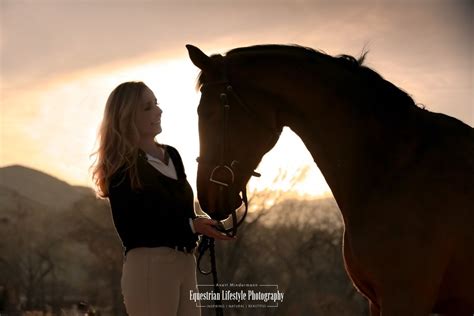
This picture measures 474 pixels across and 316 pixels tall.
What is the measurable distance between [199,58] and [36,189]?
79.6 ft

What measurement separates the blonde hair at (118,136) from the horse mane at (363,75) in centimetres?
42

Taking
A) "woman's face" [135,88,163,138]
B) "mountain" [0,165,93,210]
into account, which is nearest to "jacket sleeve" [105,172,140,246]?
"woman's face" [135,88,163,138]

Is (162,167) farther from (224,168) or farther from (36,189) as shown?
(36,189)

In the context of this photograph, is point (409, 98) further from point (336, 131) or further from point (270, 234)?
point (270, 234)

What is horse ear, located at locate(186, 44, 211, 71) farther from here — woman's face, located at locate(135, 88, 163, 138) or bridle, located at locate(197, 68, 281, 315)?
woman's face, located at locate(135, 88, 163, 138)

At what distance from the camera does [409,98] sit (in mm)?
3584

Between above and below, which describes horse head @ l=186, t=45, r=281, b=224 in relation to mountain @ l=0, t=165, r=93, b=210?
below

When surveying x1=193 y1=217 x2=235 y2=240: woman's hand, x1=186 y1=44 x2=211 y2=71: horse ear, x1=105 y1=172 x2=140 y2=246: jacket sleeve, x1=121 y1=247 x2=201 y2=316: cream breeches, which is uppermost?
x1=186 y1=44 x2=211 y2=71: horse ear

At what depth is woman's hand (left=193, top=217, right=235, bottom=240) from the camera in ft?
11.9

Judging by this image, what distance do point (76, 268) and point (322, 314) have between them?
10.2 meters

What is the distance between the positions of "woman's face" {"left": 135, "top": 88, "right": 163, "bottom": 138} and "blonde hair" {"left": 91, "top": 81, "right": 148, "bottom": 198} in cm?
3

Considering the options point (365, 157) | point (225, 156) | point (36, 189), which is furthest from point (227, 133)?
point (36, 189)

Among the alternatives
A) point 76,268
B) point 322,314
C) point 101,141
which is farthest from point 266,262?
point 101,141

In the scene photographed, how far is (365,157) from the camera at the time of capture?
3438mm
